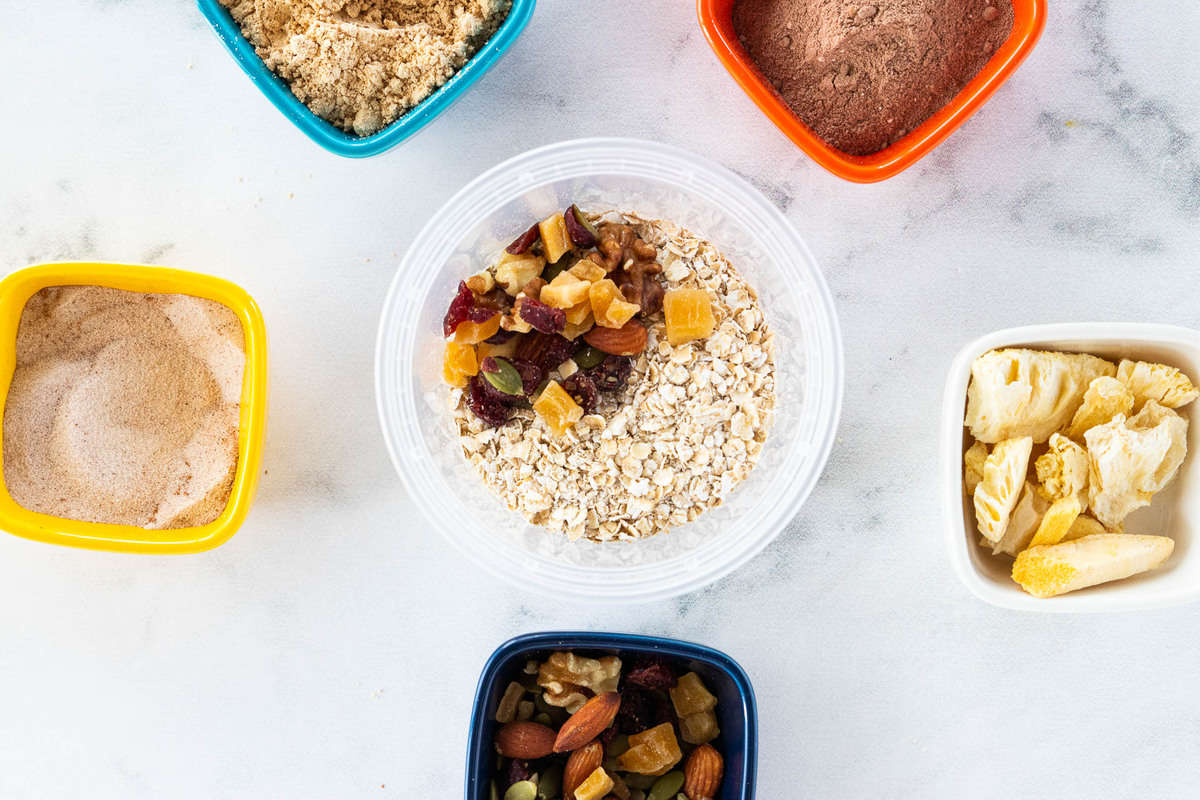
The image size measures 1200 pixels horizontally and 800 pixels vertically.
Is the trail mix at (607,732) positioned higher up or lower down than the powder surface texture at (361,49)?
lower down

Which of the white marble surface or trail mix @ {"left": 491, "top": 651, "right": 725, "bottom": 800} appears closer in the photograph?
trail mix @ {"left": 491, "top": 651, "right": 725, "bottom": 800}

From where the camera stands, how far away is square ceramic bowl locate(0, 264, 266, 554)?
1.08 m

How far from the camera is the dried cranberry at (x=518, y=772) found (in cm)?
109

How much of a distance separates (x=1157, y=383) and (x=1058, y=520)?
0.67ft

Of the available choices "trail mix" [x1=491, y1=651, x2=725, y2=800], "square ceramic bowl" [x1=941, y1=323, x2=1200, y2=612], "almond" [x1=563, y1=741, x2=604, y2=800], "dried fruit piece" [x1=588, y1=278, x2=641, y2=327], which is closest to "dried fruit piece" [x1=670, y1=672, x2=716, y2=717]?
"trail mix" [x1=491, y1=651, x2=725, y2=800]

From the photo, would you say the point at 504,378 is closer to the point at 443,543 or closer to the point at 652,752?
the point at 443,543

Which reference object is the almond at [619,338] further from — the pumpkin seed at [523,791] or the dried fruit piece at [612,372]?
the pumpkin seed at [523,791]

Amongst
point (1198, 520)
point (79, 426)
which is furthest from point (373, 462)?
point (1198, 520)

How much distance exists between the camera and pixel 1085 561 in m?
1.03

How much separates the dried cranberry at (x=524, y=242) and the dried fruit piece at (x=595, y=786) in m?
0.63

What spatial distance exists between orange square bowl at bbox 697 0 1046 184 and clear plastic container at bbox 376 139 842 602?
96mm

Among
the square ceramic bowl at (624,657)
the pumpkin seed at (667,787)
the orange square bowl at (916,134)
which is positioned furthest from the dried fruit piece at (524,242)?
the pumpkin seed at (667,787)

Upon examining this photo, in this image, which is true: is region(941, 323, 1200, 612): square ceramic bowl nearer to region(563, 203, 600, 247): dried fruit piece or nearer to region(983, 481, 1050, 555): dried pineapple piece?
region(983, 481, 1050, 555): dried pineapple piece

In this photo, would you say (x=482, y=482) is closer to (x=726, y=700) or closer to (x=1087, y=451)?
(x=726, y=700)
